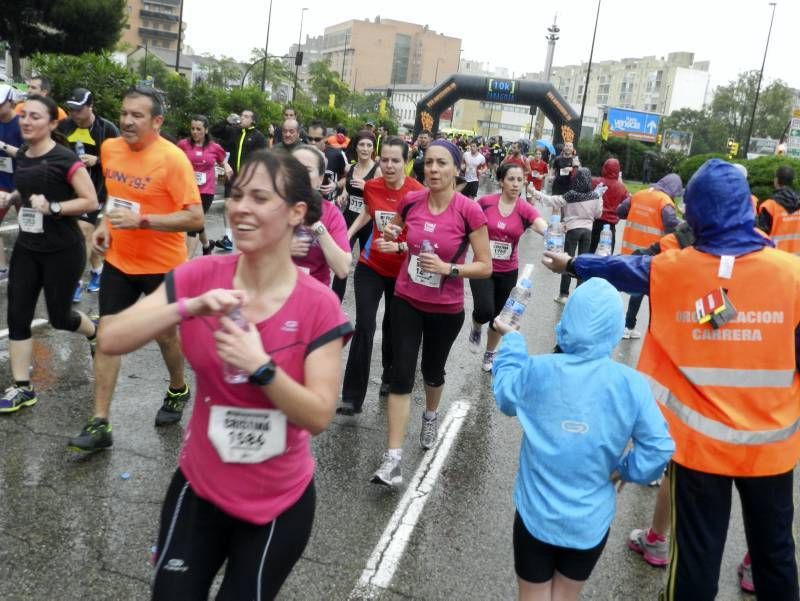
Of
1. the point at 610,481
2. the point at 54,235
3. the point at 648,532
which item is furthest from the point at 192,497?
the point at 54,235

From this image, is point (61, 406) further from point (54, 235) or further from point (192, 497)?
point (192, 497)

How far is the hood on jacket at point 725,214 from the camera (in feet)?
9.05

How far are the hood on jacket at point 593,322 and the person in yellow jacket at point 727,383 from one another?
330mm

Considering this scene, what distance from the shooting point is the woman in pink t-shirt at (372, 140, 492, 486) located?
450cm

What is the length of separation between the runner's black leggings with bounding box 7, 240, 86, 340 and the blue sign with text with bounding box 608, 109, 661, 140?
67.3 m

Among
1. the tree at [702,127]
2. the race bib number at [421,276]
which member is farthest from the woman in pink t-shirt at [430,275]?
the tree at [702,127]

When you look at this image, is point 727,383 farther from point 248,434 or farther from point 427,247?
point 427,247

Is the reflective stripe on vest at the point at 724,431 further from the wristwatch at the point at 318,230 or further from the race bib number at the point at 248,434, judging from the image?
the wristwatch at the point at 318,230

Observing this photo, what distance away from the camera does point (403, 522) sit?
4.06m

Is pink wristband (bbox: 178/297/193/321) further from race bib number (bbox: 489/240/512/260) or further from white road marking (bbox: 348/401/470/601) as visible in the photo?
race bib number (bbox: 489/240/512/260)

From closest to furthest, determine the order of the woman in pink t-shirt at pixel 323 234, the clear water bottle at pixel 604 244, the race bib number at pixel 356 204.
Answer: the woman in pink t-shirt at pixel 323 234 < the race bib number at pixel 356 204 < the clear water bottle at pixel 604 244

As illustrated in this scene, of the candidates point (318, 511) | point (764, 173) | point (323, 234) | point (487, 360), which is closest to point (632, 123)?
point (764, 173)

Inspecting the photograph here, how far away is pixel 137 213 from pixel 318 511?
203 cm

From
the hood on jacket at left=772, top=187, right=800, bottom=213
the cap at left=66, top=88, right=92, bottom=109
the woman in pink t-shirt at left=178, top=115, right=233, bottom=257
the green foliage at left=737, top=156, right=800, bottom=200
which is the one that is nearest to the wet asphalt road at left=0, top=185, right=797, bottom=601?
the cap at left=66, top=88, right=92, bottom=109
